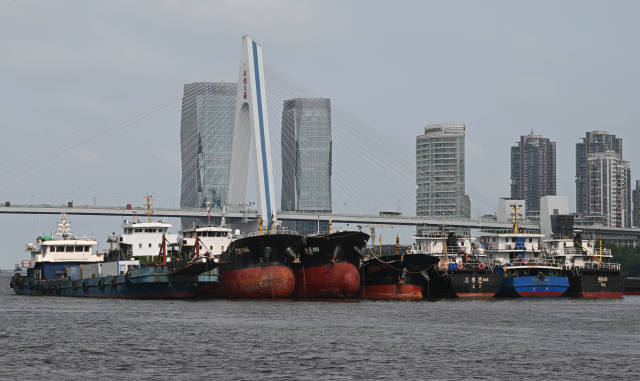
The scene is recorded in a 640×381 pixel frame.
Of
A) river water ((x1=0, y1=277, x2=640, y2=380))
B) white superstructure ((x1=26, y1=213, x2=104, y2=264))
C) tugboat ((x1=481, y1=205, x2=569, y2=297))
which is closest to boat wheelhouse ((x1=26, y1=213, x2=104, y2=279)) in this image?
white superstructure ((x1=26, y1=213, x2=104, y2=264))

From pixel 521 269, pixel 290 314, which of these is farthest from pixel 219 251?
pixel 521 269

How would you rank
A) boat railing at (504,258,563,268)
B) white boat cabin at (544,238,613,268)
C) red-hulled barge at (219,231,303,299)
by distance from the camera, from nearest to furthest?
red-hulled barge at (219,231,303,299)
boat railing at (504,258,563,268)
white boat cabin at (544,238,613,268)

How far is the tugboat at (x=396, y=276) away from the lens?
76.8 m

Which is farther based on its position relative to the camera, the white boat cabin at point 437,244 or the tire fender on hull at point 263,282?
the white boat cabin at point 437,244

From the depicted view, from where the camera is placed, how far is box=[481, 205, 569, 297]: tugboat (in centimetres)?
8175

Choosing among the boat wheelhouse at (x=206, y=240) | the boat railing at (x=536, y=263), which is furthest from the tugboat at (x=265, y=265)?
the boat railing at (x=536, y=263)

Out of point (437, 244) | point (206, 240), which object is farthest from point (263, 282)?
point (437, 244)

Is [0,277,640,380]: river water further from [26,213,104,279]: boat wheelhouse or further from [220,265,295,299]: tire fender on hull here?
[26,213,104,279]: boat wheelhouse

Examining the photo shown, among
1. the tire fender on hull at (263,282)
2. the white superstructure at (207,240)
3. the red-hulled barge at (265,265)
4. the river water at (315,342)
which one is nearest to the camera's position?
the river water at (315,342)

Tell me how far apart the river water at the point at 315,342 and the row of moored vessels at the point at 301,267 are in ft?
18.4

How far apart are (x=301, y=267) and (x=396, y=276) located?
360 inches

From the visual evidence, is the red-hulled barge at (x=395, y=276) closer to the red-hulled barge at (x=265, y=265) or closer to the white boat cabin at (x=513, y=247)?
the red-hulled barge at (x=265, y=265)

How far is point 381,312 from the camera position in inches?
2464

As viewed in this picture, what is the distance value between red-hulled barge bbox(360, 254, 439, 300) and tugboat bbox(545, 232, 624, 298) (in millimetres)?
16100
